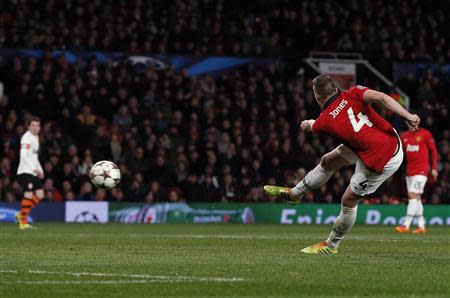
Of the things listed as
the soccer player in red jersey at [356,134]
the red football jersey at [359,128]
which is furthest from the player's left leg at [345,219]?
the red football jersey at [359,128]

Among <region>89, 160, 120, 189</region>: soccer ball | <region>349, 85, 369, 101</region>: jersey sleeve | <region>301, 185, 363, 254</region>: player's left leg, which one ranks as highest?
<region>349, 85, 369, 101</region>: jersey sleeve

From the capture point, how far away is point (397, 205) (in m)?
27.9

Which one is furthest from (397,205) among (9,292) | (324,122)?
(9,292)

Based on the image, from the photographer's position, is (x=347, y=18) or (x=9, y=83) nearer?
(x=9, y=83)

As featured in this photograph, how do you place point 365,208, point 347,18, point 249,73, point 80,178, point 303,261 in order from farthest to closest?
point 347,18 → point 249,73 → point 365,208 → point 80,178 → point 303,261

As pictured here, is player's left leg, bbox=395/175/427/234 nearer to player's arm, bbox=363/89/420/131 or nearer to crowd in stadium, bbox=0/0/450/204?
crowd in stadium, bbox=0/0/450/204

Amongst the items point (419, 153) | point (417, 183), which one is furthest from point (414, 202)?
point (419, 153)

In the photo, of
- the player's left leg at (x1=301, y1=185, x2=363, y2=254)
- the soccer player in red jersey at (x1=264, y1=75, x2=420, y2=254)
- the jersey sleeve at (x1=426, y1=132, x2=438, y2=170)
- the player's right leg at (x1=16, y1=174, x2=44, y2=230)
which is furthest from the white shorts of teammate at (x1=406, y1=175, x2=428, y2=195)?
the soccer player in red jersey at (x1=264, y1=75, x2=420, y2=254)

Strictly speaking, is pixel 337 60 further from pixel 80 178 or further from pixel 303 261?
pixel 303 261

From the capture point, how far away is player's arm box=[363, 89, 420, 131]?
11.4 metres

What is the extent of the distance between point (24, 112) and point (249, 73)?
7.75m

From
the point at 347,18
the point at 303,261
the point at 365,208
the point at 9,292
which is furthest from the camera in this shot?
the point at 347,18

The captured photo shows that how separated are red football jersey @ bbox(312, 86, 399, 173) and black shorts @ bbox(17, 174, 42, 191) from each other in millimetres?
10608

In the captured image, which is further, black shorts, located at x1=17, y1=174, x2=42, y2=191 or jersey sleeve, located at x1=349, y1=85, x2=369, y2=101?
black shorts, located at x1=17, y1=174, x2=42, y2=191
